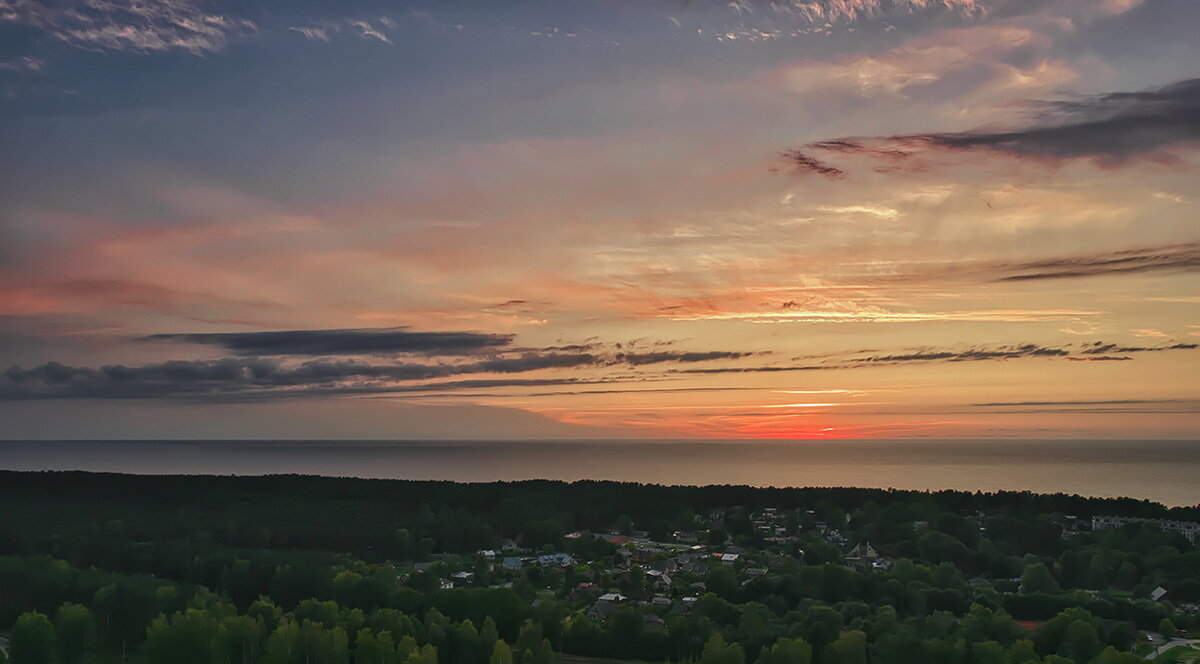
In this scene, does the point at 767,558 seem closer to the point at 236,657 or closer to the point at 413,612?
the point at 413,612

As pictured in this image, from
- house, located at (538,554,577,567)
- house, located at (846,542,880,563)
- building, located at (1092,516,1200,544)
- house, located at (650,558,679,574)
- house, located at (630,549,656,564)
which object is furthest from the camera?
building, located at (1092,516,1200,544)

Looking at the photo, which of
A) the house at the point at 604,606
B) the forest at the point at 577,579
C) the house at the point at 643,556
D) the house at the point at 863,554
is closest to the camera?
the forest at the point at 577,579

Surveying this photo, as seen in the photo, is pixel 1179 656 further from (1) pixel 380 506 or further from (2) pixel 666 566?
(1) pixel 380 506

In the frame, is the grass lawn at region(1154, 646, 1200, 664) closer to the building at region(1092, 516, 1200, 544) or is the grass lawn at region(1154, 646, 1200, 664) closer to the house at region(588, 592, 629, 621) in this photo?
the house at region(588, 592, 629, 621)

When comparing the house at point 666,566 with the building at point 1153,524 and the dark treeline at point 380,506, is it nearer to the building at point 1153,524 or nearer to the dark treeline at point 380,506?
the dark treeline at point 380,506

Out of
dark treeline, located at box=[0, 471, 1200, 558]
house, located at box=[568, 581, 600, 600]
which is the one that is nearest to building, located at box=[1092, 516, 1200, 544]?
dark treeline, located at box=[0, 471, 1200, 558]

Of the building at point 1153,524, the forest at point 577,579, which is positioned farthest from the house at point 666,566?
the building at point 1153,524
